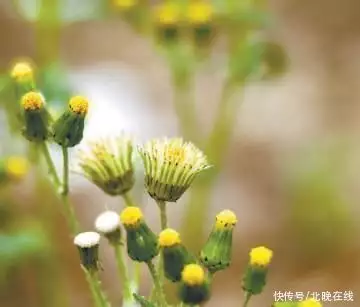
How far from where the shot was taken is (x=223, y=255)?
1.47 feet

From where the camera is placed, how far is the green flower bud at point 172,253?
430 mm

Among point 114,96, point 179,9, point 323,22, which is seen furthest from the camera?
point 323,22

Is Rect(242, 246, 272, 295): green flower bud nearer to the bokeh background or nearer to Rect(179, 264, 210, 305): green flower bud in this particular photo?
Rect(179, 264, 210, 305): green flower bud

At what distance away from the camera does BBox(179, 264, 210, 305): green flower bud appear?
409 mm

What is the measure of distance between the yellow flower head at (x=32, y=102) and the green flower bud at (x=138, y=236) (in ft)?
0.29

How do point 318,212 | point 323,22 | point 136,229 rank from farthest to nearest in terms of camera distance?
point 323,22 → point 318,212 → point 136,229

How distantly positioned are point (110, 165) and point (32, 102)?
59 mm

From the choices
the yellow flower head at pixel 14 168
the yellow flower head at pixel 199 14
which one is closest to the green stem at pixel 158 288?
the yellow flower head at pixel 14 168

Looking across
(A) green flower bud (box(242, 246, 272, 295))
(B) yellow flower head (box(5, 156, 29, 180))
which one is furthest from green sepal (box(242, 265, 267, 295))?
(B) yellow flower head (box(5, 156, 29, 180))

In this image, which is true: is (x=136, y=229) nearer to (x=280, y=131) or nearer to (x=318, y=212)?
(x=318, y=212)

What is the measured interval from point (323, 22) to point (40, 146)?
3.02 ft

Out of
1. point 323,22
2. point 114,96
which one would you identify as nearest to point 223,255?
point 114,96

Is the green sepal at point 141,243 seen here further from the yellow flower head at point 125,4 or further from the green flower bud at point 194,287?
the yellow flower head at point 125,4

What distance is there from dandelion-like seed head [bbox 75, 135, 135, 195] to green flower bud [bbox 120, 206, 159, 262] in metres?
0.05
